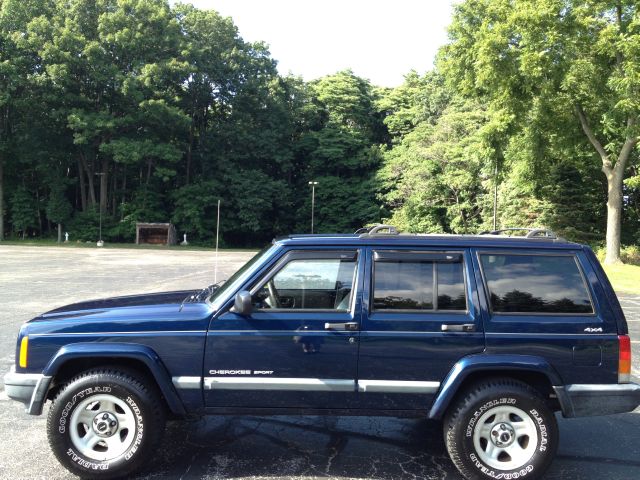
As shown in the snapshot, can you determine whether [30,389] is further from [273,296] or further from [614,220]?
[614,220]

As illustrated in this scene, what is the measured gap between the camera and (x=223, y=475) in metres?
3.80

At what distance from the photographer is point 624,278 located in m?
20.1

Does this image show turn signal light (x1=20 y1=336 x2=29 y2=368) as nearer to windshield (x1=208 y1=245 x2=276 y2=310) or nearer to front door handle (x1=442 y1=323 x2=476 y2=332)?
windshield (x1=208 y1=245 x2=276 y2=310)

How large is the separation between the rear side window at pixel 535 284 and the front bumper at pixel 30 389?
136 inches

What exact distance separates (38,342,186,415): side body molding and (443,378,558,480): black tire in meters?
2.17

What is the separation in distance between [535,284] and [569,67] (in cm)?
2340

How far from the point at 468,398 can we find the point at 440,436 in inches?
45.3

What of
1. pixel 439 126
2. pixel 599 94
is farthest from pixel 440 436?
pixel 439 126

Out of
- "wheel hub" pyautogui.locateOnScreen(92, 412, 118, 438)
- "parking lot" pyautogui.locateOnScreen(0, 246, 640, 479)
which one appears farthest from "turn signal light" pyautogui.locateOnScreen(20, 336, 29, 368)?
"parking lot" pyautogui.locateOnScreen(0, 246, 640, 479)

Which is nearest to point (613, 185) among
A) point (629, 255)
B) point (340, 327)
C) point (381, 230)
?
point (629, 255)

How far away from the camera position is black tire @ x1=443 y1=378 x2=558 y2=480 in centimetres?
370

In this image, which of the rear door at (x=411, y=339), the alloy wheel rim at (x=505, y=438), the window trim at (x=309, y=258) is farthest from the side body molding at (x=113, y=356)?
the alloy wheel rim at (x=505, y=438)

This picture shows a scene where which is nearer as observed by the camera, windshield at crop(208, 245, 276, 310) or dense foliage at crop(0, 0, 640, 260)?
windshield at crop(208, 245, 276, 310)

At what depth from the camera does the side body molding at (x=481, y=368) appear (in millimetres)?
3693
